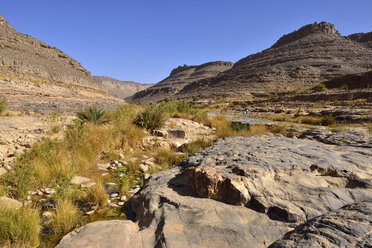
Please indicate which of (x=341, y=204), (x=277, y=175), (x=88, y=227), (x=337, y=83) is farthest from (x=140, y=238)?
(x=337, y=83)

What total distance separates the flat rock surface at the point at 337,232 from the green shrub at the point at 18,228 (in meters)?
2.17

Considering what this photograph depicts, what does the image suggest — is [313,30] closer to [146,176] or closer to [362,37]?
[362,37]

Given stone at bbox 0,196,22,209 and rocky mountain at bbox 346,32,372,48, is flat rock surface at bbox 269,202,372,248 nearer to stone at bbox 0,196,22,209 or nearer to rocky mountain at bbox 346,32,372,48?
stone at bbox 0,196,22,209

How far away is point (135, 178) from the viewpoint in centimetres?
363

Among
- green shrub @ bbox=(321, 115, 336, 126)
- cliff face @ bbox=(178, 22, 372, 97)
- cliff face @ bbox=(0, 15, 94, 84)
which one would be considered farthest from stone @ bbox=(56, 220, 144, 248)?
cliff face @ bbox=(178, 22, 372, 97)

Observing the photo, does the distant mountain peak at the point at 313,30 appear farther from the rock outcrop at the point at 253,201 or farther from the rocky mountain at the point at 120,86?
the rocky mountain at the point at 120,86

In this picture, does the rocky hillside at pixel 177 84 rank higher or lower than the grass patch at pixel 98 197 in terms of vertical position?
higher

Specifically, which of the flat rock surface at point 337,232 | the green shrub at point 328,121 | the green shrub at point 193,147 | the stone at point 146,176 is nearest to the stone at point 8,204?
the stone at point 146,176

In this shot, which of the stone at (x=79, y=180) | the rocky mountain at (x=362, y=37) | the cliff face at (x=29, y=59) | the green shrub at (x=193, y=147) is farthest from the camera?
the rocky mountain at (x=362, y=37)

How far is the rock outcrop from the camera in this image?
153 cm

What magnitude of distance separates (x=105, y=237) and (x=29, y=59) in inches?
1310

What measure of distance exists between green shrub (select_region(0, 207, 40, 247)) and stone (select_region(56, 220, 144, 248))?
36cm

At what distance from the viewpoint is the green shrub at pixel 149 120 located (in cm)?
616

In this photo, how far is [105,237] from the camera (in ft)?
5.49
